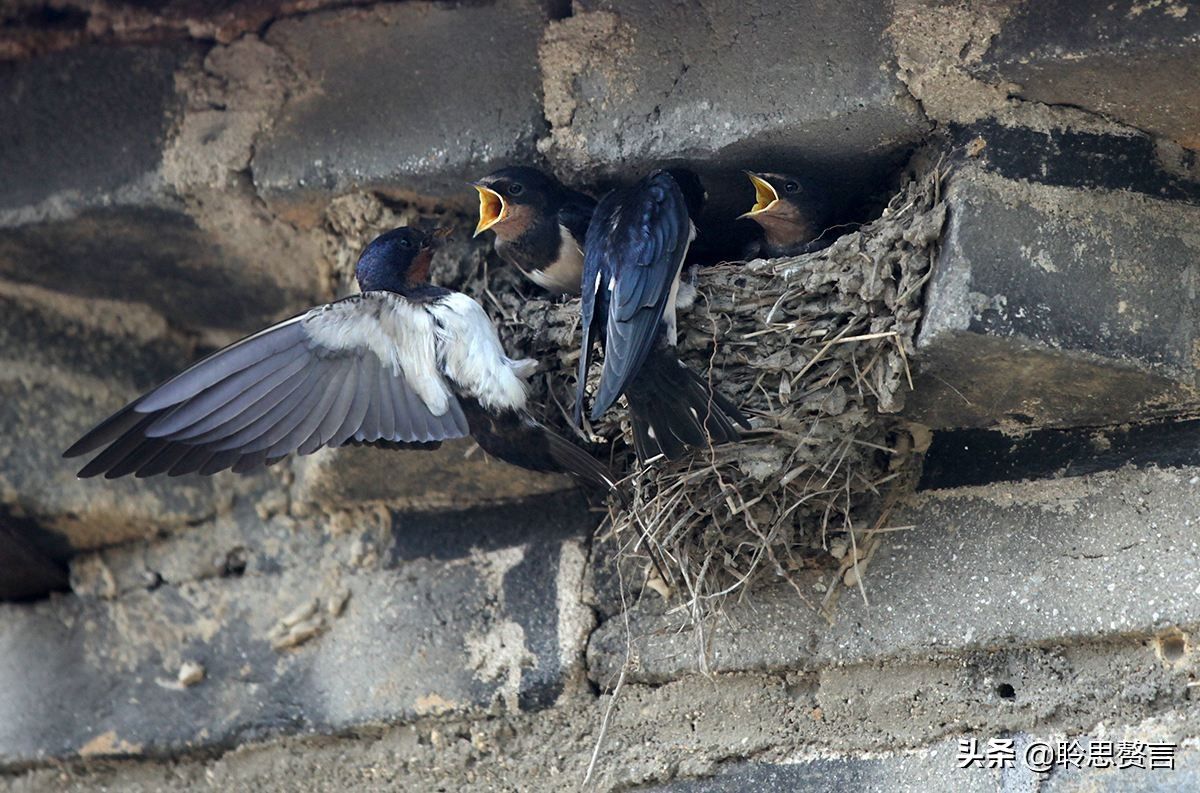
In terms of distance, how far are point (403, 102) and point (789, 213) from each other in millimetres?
839

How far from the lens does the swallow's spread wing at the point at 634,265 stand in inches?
128

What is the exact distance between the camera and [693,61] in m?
3.42

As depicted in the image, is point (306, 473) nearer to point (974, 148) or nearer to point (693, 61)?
point (693, 61)

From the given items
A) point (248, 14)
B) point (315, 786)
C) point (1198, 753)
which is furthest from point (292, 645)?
point (1198, 753)

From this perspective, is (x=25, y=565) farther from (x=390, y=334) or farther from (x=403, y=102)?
(x=403, y=102)

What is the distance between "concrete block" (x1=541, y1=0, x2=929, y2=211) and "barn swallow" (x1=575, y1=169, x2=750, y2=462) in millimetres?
91

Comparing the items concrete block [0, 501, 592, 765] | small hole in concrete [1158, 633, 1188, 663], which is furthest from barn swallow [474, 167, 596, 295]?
small hole in concrete [1158, 633, 1188, 663]

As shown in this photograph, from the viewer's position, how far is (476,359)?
354 cm

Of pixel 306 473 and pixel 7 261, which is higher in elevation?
pixel 7 261

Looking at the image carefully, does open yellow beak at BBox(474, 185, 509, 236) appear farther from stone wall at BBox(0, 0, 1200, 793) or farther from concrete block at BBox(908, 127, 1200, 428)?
concrete block at BBox(908, 127, 1200, 428)

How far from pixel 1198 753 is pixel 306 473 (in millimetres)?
1945

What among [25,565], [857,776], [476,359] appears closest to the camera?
[857,776]

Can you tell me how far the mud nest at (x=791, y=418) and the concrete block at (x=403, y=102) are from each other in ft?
1.90

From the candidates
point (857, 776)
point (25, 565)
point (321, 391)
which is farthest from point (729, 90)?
point (25, 565)
